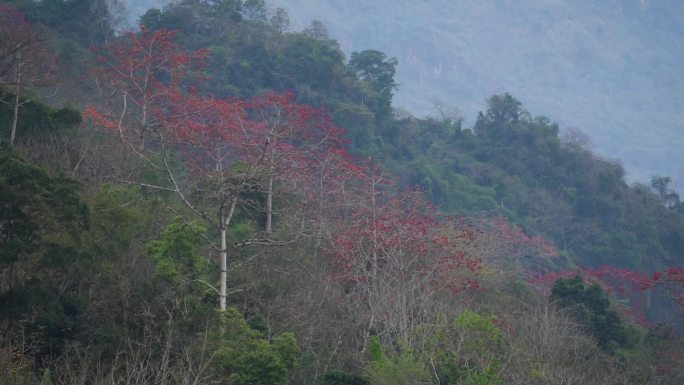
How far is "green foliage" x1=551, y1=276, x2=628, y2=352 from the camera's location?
64.8 ft

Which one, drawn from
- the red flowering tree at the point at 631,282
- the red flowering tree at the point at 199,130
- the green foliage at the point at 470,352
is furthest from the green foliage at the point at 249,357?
the red flowering tree at the point at 631,282

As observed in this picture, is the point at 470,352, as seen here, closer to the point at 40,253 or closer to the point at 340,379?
the point at 340,379

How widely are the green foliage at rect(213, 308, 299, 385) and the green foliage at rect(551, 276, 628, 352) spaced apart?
1111 cm

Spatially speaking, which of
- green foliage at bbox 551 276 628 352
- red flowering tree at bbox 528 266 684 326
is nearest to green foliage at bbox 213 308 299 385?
green foliage at bbox 551 276 628 352

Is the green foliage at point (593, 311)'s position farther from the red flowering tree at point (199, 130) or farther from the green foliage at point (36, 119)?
the green foliage at point (36, 119)

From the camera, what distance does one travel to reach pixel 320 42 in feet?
121

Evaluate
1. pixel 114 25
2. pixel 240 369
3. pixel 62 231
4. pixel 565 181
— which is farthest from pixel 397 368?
pixel 565 181

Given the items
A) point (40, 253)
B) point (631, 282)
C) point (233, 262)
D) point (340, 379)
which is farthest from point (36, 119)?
point (631, 282)

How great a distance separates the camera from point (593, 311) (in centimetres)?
2022

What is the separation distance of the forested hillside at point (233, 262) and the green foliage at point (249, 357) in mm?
28

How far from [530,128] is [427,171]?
10.4m

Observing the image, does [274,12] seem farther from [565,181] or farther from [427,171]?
[565,181]

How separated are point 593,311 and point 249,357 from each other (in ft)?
43.6

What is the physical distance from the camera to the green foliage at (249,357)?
1009 centimetres
